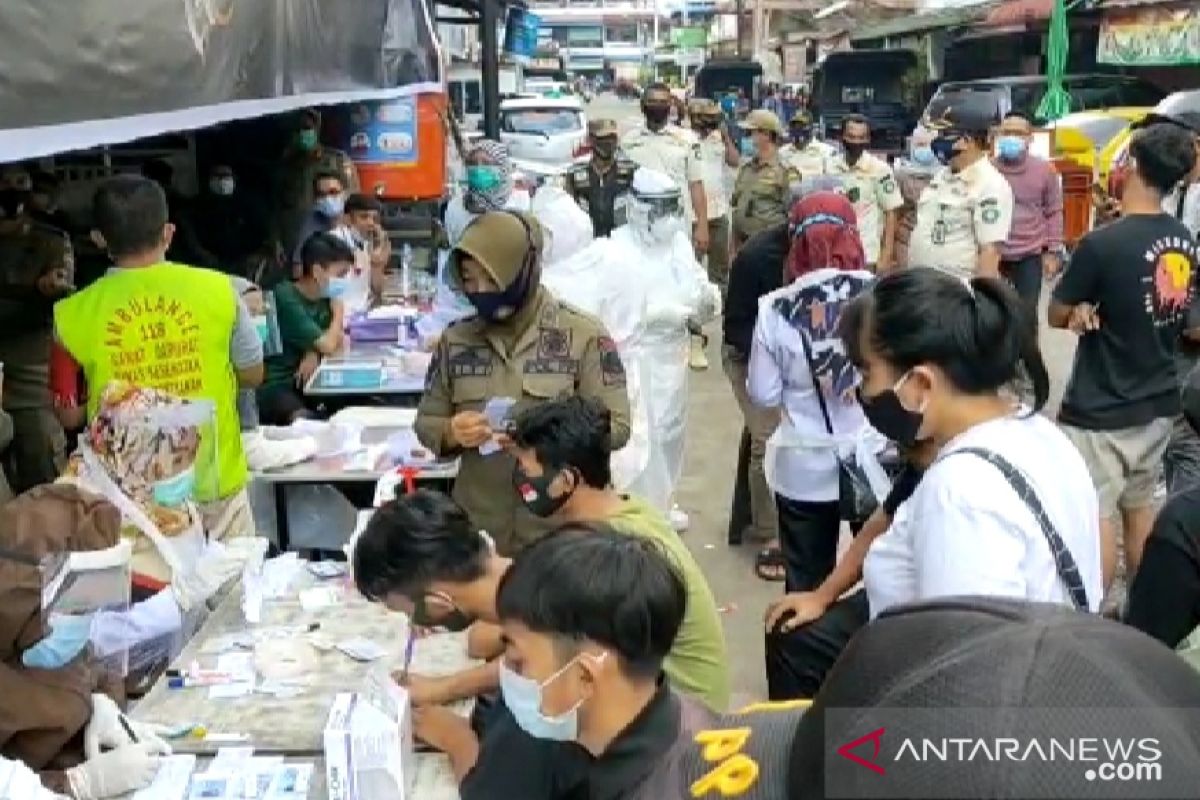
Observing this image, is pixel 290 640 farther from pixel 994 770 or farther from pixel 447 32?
pixel 447 32

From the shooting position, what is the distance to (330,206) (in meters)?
7.36

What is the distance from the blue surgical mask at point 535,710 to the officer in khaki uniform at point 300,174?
6.55 meters

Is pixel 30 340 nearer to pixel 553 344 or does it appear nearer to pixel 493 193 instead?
pixel 553 344

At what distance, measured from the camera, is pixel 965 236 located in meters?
6.82

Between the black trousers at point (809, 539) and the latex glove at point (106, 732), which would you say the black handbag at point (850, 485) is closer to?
the black trousers at point (809, 539)

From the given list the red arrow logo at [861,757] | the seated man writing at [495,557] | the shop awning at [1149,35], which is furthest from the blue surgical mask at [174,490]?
the shop awning at [1149,35]

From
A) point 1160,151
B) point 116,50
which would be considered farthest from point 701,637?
point 1160,151

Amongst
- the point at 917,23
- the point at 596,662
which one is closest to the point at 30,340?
the point at 596,662

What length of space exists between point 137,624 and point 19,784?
85 centimetres

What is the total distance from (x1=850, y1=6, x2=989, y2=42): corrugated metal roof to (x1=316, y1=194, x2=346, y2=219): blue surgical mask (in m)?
16.0

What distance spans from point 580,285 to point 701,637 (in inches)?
108

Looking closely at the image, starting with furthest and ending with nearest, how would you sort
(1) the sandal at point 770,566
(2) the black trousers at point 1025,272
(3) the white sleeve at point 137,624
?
(2) the black trousers at point 1025,272, (1) the sandal at point 770,566, (3) the white sleeve at point 137,624

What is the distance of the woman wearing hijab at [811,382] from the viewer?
3914mm

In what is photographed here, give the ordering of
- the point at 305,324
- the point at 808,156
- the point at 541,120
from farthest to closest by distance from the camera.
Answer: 1. the point at 541,120
2. the point at 808,156
3. the point at 305,324
